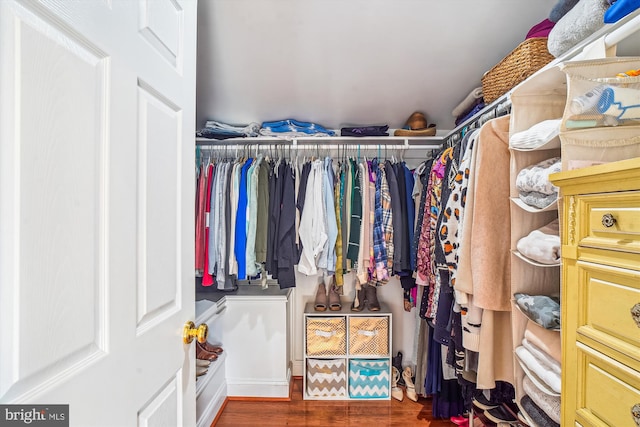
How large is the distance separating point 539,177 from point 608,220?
34 cm

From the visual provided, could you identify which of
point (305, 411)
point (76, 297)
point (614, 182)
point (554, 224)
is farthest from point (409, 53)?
point (305, 411)

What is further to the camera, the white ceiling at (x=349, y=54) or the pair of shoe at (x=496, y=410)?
the white ceiling at (x=349, y=54)

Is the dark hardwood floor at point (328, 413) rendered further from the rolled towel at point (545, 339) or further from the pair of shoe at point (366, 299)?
the rolled towel at point (545, 339)

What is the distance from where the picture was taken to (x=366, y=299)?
2445 millimetres

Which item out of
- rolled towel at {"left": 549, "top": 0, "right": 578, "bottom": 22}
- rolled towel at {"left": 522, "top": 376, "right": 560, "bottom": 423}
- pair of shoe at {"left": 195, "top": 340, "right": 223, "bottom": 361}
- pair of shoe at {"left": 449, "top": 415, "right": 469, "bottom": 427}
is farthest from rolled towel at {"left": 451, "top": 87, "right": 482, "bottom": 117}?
pair of shoe at {"left": 195, "top": 340, "right": 223, "bottom": 361}

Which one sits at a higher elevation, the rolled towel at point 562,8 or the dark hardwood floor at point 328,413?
the rolled towel at point 562,8

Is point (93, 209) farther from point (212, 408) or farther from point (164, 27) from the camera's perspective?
point (212, 408)

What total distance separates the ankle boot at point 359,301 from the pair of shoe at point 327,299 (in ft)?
0.35

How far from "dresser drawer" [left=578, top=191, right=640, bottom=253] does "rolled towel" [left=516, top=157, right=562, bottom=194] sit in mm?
228

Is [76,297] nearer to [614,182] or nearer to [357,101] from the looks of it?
[614,182]

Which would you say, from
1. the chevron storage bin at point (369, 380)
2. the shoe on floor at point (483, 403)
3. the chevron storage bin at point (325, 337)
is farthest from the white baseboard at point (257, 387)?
the shoe on floor at point (483, 403)

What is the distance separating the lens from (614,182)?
63 centimetres

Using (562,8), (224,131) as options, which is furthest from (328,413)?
(562,8)

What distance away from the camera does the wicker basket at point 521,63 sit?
4.09 feet
